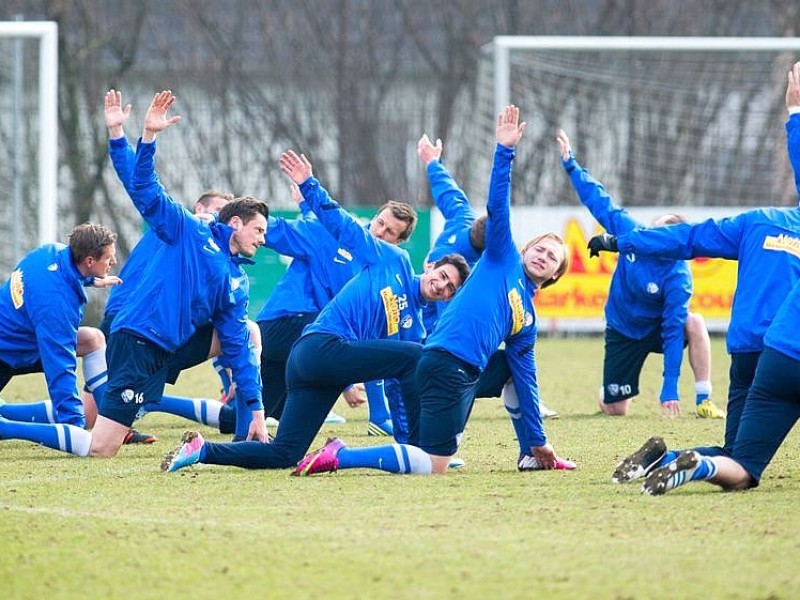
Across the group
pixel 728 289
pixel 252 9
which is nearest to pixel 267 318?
pixel 728 289

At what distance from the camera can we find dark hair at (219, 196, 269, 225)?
27.2 ft

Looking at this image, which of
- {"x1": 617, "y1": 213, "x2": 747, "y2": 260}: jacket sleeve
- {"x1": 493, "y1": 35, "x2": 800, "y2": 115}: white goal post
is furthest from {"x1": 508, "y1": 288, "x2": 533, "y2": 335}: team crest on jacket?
{"x1": 493, "y1": 35, "x2": 800, "y2": 115}: white goal post

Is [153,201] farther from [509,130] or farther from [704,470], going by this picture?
[704,470]

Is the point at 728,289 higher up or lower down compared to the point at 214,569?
lower down

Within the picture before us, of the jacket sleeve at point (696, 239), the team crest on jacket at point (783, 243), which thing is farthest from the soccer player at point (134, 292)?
the team crest on jacket at point (783, 243)

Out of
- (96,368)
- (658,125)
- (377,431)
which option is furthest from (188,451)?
(658,125)

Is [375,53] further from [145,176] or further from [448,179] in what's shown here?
[145,176]

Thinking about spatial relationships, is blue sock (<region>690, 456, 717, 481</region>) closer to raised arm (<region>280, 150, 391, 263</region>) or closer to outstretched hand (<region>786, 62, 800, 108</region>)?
outstretched hand (<region>786, 62, 800, 108</region>)

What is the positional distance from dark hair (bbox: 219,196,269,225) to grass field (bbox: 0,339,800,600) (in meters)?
1.37

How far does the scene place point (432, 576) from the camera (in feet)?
16.2

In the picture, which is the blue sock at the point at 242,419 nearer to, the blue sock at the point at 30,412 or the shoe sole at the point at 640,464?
the blue sock at the point at 30,412

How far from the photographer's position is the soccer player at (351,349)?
730 cm

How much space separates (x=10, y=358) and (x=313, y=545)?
370cm

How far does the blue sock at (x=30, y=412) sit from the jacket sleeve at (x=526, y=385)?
123 inches
